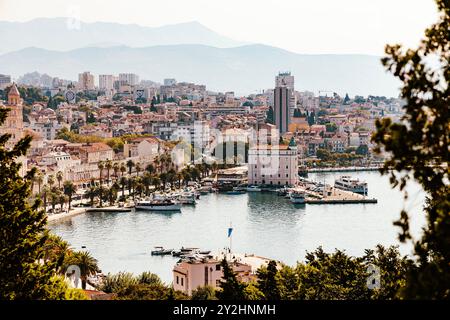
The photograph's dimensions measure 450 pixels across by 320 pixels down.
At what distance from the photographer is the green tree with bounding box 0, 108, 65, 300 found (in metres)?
2.66

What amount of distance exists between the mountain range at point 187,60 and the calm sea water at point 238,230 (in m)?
37.0

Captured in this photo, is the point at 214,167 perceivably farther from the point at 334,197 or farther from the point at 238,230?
the point at 238,230

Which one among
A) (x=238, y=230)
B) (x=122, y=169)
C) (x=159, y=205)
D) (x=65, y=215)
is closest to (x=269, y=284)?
(x=238, y=230)

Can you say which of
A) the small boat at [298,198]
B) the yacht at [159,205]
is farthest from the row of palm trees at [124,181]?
the small boat at [298,198]

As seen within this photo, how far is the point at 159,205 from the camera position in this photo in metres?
13.1

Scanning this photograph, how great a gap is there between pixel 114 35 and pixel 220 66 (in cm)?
1218

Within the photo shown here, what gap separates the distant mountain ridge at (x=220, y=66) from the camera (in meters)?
57.0

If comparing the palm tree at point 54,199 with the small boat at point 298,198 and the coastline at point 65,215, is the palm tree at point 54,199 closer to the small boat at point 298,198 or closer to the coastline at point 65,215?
the coastline at point 65,215

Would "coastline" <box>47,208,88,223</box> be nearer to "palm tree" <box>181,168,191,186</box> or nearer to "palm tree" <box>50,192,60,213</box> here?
"palm tree" <box>50,192,60,213</box>

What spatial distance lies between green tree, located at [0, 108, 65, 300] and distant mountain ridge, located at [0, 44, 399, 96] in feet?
161

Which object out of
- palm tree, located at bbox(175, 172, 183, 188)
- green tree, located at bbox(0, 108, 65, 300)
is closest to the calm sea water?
palm tree, located at bbox(175, 172, 183, 188)

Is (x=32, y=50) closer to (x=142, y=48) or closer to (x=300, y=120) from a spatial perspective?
(x=142, y=48)

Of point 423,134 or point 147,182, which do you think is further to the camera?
point 147,182

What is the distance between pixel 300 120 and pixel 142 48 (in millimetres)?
43486
